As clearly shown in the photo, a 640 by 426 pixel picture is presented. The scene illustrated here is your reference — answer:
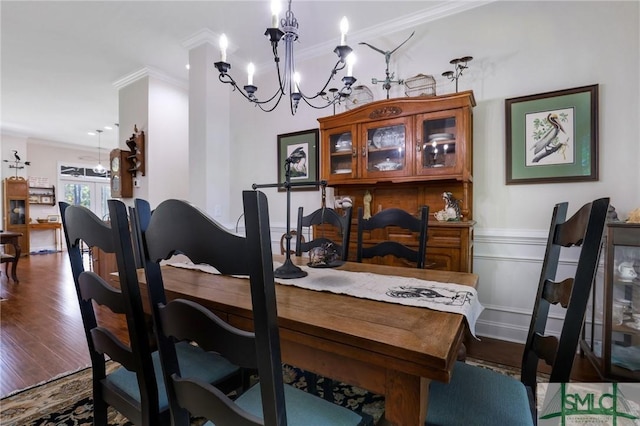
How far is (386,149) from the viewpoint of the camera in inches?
99.6

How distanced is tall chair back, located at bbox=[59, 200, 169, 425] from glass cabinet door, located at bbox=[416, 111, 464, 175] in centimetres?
207

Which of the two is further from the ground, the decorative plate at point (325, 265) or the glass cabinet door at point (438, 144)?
the glass cabinet door at point (438, 144)

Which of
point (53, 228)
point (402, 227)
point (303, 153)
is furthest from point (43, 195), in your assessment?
point (402, 227)

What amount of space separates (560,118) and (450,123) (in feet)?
2.42

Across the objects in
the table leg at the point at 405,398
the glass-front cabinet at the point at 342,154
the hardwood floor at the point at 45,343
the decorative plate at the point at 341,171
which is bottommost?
the hardwood floor at the point at 45,343

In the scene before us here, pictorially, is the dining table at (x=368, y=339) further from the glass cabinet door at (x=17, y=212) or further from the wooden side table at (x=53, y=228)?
the wooden side table at (x=53, y=228)

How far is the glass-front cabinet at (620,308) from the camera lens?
5.51ft

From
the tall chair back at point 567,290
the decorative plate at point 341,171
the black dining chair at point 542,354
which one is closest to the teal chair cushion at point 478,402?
the black dining chair at point 542,354

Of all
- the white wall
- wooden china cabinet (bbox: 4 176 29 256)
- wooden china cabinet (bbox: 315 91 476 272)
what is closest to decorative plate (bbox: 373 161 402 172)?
wooden china cabinet (bbox: 315 91 476 272)

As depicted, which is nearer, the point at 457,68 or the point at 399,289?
the point at 399,289

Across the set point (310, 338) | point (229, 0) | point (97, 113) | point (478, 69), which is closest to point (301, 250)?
point (310, 338)

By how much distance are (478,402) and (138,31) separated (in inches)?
154

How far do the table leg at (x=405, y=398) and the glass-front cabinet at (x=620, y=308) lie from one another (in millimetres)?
1730

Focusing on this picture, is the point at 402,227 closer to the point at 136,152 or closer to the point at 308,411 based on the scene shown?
the point at 308,411
